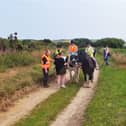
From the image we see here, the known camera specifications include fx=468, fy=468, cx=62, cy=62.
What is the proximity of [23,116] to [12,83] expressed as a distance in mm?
5599

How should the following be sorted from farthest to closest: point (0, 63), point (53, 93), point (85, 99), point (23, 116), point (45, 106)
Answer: point (0, 63)
point (53, 93)
point (85, 99)
point (45, 106)
point (23, 116)

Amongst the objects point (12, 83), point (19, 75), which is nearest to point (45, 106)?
point (12, 83)

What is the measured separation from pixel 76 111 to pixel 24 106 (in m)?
2.17

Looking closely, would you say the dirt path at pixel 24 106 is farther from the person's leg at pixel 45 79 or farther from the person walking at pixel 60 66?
the person walking at pixel 60 66

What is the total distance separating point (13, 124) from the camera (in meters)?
13.1

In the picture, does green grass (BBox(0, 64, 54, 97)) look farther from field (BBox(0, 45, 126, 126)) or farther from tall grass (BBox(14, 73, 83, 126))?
tall grass (BBox(14, 73, 83, 126))

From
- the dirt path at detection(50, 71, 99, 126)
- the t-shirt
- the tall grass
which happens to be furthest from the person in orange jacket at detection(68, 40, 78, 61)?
the dirt path at detection(50, 71, 99, 126)

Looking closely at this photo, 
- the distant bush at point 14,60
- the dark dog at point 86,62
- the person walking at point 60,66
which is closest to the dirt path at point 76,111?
the dark dog at point 86,62

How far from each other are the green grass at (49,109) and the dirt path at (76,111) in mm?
223

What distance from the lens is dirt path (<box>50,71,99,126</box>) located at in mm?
13118

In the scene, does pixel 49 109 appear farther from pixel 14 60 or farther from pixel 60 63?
pixel 14 60

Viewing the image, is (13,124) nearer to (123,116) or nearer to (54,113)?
(54,113)

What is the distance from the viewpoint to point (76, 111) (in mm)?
14914

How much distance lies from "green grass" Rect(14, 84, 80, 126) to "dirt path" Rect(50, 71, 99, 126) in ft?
0.73
